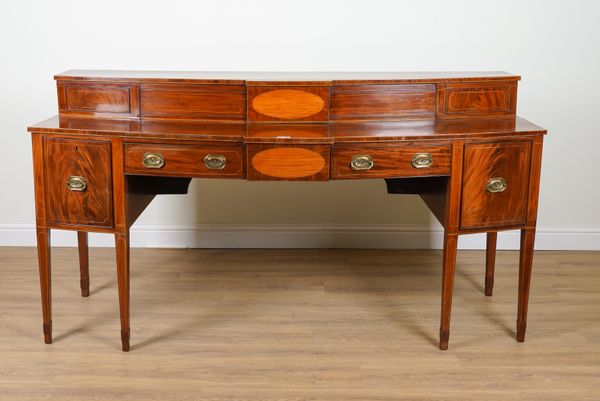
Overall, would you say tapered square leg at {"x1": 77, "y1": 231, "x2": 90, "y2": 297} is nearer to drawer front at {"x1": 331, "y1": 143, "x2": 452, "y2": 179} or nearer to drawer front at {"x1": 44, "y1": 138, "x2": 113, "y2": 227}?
drawer front at {"x1": 44, "y1": 138, "x2": 113, "y2": 227}

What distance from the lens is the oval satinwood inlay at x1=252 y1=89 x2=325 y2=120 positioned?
3068 mm

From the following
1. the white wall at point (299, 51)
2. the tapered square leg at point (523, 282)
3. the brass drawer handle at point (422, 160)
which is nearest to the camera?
the brass drawer handle at point (422, 160)

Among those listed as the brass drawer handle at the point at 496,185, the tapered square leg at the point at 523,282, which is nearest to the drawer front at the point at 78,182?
the brass drawer handle at the point at 496,185

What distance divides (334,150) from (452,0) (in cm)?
152

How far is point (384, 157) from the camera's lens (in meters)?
2.89

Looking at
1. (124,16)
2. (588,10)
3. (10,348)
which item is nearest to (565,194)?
(588,10)

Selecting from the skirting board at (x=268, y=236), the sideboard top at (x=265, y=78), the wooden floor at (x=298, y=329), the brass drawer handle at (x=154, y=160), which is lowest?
the wooden floor at (x=298, y=329)

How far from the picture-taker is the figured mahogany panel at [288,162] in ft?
9.29

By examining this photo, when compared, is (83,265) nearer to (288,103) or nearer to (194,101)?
(194,101)

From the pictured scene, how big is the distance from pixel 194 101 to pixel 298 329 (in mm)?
975

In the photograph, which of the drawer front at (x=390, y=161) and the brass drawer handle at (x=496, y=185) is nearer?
the drawer front at (x=390, y=161)

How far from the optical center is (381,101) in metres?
3.15

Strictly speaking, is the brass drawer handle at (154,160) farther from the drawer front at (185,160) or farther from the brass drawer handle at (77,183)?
the brass drawer handle at (77,183)

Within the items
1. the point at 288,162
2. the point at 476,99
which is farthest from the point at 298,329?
the point at 476,99
